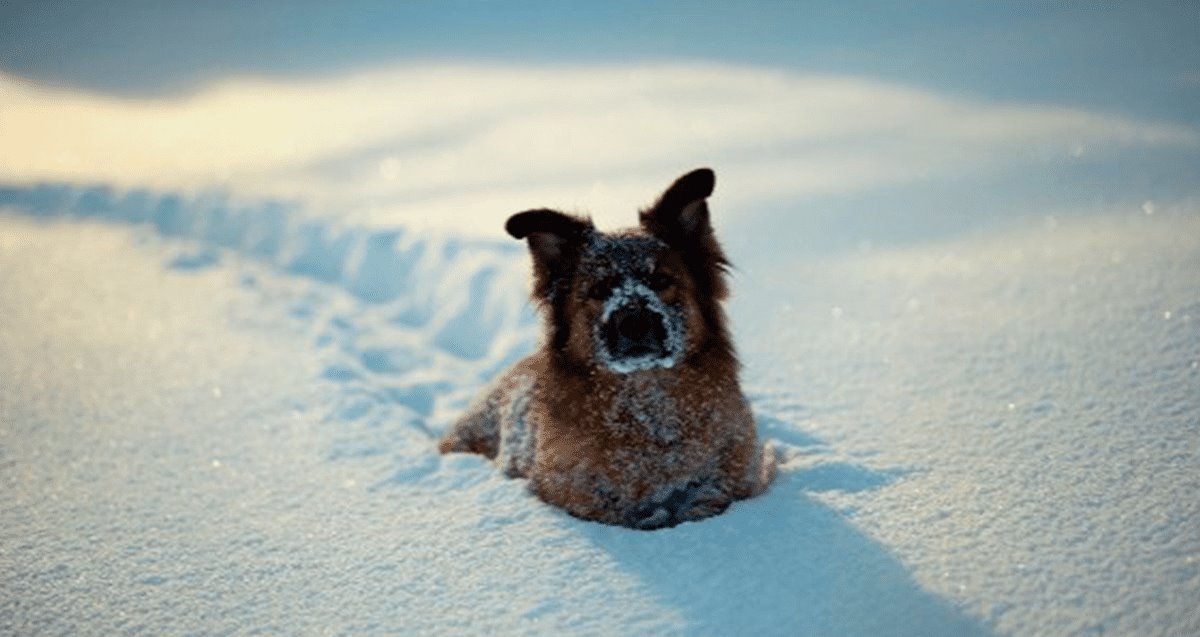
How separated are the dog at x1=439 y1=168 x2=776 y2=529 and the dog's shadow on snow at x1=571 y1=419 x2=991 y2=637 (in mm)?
202

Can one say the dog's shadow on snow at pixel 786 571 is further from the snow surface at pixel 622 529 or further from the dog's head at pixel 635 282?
the dog's head at pixel 635 282

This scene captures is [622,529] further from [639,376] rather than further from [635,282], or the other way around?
[635,282]

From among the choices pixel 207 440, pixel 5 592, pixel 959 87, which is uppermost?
pixel 959 87

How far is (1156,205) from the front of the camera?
6.71 metres

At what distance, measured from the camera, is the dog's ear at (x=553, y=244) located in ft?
14.4

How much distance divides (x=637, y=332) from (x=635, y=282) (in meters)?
0.33

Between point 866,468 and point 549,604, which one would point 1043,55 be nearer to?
point 866,468

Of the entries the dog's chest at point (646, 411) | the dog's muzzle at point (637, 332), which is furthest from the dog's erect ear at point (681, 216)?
the dog's chest at point (646, 411)

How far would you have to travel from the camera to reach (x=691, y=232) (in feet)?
14.8

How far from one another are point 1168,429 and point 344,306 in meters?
6.44

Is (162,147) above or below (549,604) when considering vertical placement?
above

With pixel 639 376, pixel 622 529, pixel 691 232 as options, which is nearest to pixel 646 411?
pixel 639 376

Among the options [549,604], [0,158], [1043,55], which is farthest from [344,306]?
[1043,55]

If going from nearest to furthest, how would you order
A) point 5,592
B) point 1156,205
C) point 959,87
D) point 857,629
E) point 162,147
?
1. point 857,629
2. point 5,592
3. point 1156,205
4. point 959,87
5. point 162,147
